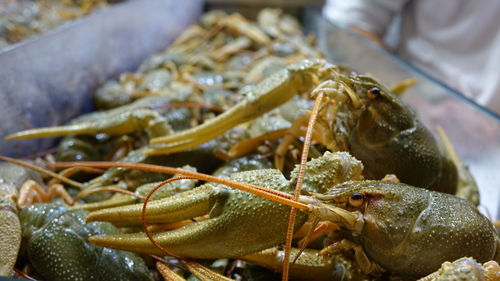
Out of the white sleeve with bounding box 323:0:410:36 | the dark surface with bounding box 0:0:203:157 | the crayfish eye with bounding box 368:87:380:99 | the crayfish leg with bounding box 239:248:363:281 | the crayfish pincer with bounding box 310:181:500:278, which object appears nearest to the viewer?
the crayfish pincer with bounding box 310:181:500:278

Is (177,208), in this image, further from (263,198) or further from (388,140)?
(388,140)

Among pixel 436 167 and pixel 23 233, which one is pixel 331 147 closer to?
pixel 436 167

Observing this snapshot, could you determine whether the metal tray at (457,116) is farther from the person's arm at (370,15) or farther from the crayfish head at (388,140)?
the person's arm at (370,15)

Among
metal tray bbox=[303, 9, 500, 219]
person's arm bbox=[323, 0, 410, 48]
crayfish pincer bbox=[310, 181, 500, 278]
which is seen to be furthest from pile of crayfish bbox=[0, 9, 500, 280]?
person's arm bbox=[323, 0, 410, 48]

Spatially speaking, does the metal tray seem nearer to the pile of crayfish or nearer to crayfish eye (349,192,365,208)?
the pile of crayfish

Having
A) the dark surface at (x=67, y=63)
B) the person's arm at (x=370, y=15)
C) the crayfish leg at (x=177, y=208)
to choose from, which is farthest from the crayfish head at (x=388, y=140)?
the person's arm at (x=370, y=15)

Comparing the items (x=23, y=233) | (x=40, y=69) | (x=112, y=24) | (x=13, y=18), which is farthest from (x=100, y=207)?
(x=13, y=18)

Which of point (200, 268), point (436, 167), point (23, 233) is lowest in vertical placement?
point (23, 233)
